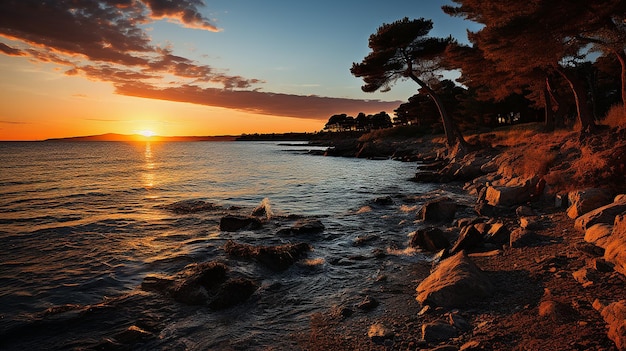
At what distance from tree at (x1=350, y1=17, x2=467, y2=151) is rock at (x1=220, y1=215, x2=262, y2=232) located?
25168 millimetres

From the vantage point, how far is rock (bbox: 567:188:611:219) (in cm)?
856

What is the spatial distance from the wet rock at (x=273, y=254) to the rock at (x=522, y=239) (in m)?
5.00

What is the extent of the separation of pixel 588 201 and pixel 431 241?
3.94 metres

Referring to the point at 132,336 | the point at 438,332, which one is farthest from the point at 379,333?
the point at 132,336

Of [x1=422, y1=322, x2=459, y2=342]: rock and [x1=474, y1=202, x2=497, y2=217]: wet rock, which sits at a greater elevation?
[x1=474, y1=202, x2=497, y2=217]: wet rock

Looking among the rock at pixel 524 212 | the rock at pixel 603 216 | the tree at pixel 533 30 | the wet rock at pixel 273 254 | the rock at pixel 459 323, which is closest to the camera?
the rock at pixel 459 323

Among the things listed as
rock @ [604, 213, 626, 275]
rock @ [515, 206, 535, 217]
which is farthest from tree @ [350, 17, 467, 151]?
rock @ [604, 213, 626, 275]

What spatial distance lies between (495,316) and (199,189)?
74.1 ft

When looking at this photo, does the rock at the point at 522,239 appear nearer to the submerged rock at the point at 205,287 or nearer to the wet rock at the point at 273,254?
the wet rock at the point at 273,254

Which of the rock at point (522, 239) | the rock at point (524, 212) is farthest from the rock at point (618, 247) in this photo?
the rock at point (524, 212)

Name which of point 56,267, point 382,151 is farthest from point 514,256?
point 382,151

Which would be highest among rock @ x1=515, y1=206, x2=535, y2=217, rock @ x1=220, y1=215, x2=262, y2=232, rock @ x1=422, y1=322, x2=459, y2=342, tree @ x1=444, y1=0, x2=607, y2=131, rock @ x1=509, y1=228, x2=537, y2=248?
tree @ x1=444, y1=0, x2=607, y2=131

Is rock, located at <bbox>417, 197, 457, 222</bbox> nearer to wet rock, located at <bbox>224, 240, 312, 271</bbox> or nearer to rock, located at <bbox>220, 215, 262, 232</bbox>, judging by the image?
wet rock, located at <bbox>224, 240, 312, 271</bbox>

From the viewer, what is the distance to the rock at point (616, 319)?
12.0 feet
